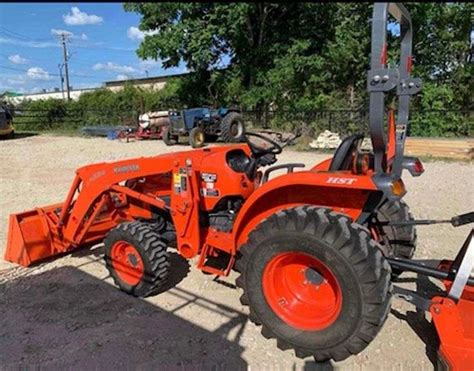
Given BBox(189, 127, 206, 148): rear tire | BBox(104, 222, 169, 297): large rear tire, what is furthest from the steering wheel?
BBox(189, 127, 206, 148): rear tire

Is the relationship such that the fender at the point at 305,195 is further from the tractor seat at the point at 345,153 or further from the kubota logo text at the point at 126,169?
the kubota logo text at the point at 126,169

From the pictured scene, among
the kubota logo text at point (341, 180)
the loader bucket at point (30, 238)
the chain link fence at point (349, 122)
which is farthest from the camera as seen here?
the chain link fence at point (349, 122)

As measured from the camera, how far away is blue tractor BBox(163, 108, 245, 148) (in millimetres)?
13555

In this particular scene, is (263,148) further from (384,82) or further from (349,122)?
(349,122)

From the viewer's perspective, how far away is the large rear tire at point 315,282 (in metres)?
2.38

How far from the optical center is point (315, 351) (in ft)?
8.42

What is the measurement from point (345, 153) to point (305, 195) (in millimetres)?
391

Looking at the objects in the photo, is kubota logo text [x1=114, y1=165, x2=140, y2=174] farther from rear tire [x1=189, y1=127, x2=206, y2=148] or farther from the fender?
rear tire [x1=189, y1=127, x2=206, y2=148]

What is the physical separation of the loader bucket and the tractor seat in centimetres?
275

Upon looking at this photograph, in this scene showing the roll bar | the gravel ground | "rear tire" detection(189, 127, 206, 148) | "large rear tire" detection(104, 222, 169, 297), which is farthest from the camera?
"rear tire" detection(189, 127, 206, 148)

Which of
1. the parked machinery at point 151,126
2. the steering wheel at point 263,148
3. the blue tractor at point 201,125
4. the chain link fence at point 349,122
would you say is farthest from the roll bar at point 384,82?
the parked machinery at point 151,126

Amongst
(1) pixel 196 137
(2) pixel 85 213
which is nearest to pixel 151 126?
(1) pixel 196 137

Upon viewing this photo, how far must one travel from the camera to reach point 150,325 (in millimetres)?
3025

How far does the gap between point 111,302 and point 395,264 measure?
2.17m
